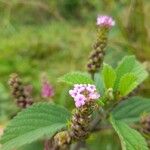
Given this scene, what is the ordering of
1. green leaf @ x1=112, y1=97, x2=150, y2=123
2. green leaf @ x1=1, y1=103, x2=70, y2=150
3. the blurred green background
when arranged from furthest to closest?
the blurred green background → green leaf @ x1=112, y1=97, x2=150, y2=123 → green leaf @ x1=1, y1=103, x2=70, y2=150

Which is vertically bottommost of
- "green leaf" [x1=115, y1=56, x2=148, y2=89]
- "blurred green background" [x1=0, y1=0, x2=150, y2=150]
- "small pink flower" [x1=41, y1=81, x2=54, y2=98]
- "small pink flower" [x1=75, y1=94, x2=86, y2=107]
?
"small pink flower" [x1=75, y1=94, x2=86, y2=107]

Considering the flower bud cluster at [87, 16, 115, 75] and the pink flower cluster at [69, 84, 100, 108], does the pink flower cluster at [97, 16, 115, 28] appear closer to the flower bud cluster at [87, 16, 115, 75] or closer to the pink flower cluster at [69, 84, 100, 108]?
the flower bud cluster at [87, 16, 115, 75]

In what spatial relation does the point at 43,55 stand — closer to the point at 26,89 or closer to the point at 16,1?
the point at 16,1

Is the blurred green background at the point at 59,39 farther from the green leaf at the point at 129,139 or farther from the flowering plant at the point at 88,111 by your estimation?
the green leaf at the point at 129,139

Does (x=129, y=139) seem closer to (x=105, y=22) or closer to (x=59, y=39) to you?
(x=105, y=22)

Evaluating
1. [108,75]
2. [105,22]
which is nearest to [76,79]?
[108,75]

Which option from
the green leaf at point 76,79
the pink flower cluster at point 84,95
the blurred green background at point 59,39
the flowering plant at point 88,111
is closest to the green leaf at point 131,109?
the flowering plant at point 88,111

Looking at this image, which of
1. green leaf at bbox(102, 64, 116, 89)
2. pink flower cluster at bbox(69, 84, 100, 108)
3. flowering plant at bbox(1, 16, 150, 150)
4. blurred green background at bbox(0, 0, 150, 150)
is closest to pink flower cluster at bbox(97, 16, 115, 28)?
flowering plant at bbox(1, 16, 150, 150)

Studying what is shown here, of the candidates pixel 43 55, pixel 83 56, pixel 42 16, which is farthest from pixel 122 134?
pixel 42 16
